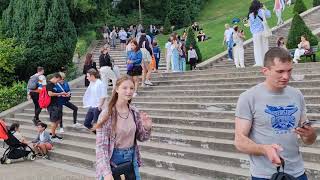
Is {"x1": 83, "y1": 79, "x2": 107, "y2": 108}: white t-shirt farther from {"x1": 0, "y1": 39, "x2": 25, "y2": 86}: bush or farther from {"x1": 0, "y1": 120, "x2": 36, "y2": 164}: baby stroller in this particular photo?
{"x1": 0, "y1": 39, "x2": 25, "y2": 86}: bush

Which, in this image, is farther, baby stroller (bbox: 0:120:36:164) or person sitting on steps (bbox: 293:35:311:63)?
person sitting on steps (bbox: 293:35:311:63)

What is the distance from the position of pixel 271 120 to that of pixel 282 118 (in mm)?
82

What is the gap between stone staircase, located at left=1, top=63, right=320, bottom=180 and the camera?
7863 mm

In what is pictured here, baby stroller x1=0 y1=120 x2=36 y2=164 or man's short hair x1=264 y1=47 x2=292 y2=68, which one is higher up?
man's short hair x1=264 y1=47 x2=292 y2=68

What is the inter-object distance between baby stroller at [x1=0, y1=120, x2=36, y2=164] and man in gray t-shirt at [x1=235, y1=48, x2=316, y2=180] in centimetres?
823

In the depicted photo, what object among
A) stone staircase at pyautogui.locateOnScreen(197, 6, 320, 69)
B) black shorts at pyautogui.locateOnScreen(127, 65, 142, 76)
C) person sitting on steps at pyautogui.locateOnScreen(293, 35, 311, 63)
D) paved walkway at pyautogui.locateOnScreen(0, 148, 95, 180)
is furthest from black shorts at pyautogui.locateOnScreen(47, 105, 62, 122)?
stone staircase at pyautogui.locateOnScreen(197, 6, 320, 69)

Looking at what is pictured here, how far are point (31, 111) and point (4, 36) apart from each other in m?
6.63

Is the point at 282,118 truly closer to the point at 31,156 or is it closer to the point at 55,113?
the point at 31,156

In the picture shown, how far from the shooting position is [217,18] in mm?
45531

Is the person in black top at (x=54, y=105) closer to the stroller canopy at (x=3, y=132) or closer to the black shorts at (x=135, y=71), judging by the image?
the stroller canopy at (x=3, y=132)

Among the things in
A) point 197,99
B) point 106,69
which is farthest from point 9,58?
point 197,99

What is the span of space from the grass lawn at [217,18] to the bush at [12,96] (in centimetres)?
805

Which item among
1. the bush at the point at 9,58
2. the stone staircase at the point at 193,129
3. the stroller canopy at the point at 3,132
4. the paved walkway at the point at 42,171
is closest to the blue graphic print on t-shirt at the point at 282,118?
the stone staircase at the point at 193,129

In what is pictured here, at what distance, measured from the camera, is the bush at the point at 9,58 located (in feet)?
63.8
